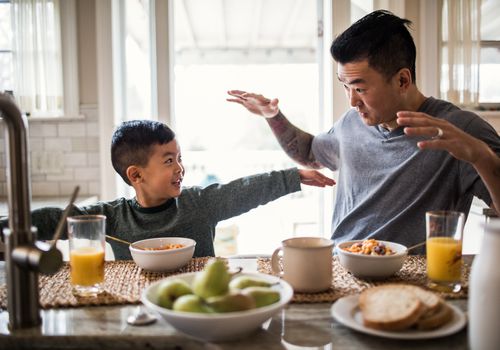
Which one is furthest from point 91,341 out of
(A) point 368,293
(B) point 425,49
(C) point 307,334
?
(B) point 425,49

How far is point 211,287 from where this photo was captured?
2.76ft

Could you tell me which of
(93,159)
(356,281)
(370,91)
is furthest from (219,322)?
(93,159)

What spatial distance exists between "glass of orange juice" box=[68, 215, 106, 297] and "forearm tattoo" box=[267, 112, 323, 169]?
3.74ft

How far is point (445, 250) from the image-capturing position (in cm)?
105

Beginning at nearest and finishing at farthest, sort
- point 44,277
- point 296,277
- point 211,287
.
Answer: point 211,287 < point 296,277 < point 44,277

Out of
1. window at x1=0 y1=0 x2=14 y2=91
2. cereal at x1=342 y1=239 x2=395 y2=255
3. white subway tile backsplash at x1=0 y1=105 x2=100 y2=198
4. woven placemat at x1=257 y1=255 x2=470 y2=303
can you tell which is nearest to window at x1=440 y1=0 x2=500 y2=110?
woven placemat at x1=257 y1=255 x2=470 y2=303

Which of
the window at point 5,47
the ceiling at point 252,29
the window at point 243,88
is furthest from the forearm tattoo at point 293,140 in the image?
the window at point 243,88

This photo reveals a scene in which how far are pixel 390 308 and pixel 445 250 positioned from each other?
0.26 m

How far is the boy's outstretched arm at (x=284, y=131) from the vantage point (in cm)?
195

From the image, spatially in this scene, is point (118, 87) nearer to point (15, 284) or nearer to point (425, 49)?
→ point (425, 49)

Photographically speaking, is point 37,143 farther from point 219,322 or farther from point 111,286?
point 219,322

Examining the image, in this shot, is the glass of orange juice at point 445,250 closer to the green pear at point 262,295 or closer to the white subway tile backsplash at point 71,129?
the green pear at point 262,295

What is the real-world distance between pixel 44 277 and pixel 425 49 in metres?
2.56

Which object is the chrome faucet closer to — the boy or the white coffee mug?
the white coffee mug
